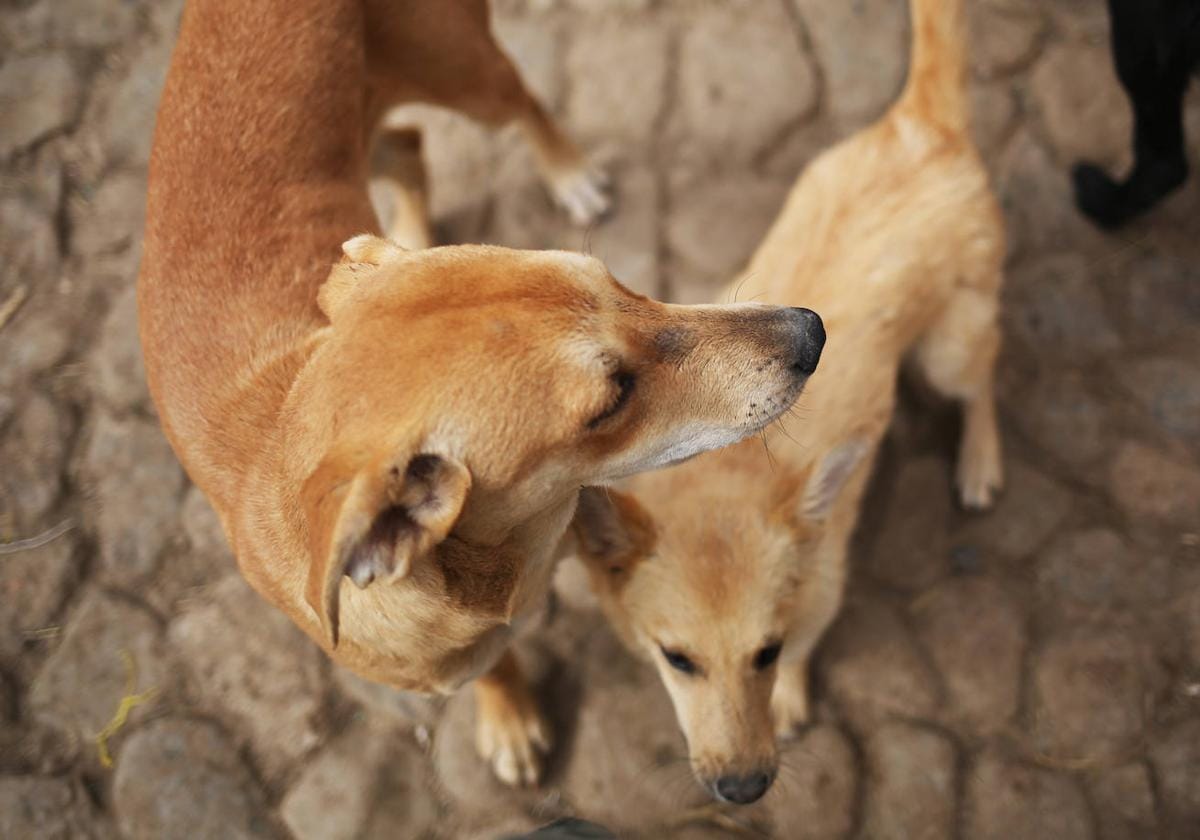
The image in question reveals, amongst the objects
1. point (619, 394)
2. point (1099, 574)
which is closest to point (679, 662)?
point (619, 394)

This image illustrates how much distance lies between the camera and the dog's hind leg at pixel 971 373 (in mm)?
3498

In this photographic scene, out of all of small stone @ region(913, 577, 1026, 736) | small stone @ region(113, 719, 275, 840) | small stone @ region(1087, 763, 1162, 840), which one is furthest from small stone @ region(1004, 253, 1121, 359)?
small stone @ region(113, 719, 275, 840)

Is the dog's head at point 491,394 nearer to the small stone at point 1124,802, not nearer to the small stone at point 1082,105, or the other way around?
the small stone at point 1124,802

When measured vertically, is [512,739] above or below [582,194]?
below

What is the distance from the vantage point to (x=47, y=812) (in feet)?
11.2

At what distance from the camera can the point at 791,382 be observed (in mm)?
2416

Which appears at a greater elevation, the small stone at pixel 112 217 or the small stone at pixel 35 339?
the small stone at pixel 112 217

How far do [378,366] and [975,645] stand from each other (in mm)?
2814

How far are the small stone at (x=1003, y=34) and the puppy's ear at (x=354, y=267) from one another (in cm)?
360

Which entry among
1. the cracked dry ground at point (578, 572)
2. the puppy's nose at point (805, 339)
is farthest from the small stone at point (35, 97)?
the puppy's nose at point (805, 339)

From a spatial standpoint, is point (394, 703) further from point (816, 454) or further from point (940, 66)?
point (940, 66)

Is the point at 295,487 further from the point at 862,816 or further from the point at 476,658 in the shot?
the point at 862,816

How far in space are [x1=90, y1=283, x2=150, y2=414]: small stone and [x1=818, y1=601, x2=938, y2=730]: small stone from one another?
3.42 metres

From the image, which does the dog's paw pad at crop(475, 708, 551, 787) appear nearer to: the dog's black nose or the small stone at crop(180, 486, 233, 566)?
the dog's black nose
